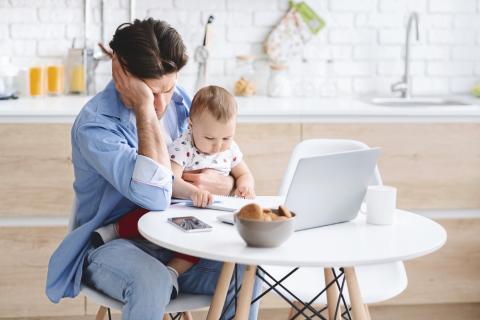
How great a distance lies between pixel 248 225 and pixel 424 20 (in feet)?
8.62

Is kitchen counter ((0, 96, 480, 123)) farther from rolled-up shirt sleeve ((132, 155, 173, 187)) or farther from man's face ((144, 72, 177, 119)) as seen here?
rolled-up shirt sleeve ((132, 155, 173, 187))

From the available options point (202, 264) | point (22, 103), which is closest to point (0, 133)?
point (22, 103)

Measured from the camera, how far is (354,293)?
85.4 inches

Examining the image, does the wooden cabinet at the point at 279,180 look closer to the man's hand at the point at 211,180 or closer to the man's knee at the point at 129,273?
the man's hand at the point at 211,180

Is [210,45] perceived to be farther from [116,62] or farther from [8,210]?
[116,62]

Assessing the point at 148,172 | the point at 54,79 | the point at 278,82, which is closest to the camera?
the point at 148,172

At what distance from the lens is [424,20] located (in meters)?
4.21

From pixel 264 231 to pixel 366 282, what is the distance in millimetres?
794

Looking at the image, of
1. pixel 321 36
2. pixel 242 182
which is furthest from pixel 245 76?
pixel 242 182

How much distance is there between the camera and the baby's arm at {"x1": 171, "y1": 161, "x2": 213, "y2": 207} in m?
2.35

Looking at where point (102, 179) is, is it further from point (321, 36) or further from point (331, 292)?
point (321, 36)

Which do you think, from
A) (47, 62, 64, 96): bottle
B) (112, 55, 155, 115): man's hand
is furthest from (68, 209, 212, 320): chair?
(47, 62, 64, 96): bottle

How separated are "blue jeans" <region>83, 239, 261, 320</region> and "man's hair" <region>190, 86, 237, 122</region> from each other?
0.42 meters

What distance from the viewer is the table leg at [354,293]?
216 cm
